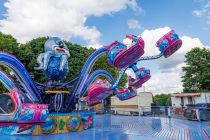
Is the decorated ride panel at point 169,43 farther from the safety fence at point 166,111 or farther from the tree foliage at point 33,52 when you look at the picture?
the tree foliage at point 33,52

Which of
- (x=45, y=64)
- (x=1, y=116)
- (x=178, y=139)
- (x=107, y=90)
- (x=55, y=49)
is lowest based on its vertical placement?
(x=178, y=139)

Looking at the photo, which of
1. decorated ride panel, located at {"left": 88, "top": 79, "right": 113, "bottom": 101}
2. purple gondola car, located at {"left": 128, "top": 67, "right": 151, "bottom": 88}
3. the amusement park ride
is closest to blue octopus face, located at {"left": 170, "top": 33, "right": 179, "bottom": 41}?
the amusement park ride

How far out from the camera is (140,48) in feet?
51.1

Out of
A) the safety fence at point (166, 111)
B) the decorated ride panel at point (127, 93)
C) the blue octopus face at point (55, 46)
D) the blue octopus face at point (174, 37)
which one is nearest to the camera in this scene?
the blue octopus face at point (55, 46)

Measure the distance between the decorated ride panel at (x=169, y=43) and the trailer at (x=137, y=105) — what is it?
15463 millimetres

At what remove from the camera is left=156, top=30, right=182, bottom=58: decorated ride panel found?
1742 centimetres

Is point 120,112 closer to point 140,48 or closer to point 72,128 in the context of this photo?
point 72,128

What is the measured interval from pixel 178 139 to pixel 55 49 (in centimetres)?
999

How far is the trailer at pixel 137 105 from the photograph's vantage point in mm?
32969

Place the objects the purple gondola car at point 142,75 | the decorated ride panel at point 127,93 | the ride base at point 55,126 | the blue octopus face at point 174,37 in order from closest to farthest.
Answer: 1. the ride base at point 55,126
2. the blue octopus face at point 174,37
3. the purple gondola car at point 142,75
4. the decorated ride panel at point 127,93

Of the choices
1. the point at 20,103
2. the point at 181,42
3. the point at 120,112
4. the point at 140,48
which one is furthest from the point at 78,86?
the point at 120,112

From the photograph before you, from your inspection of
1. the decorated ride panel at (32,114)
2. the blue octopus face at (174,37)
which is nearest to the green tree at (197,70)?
the blue octopus face at (174,37)

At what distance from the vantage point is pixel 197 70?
40.1 metres

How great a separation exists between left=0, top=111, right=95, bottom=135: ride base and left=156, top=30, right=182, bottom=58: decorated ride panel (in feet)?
25.3
